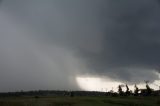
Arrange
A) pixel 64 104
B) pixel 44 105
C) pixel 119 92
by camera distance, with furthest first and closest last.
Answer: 1. pixel 119 92
2. pixel 64 104
3. pixel 44 105

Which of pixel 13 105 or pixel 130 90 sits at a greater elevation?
pixel 130 90

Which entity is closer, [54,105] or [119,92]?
[54,105]

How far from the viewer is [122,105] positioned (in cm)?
8381

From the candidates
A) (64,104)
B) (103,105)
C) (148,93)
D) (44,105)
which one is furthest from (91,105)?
(148,93)

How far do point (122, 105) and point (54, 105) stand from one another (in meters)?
22.2

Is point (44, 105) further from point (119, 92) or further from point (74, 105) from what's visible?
point (119, 92)

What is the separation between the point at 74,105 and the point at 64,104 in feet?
16.1

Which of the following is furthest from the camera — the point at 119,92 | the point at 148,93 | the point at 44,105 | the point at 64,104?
the point at 119,92

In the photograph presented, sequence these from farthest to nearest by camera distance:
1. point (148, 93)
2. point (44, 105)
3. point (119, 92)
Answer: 1. point (119, 92)
2. point (148, 93)
3. point (44, 105)

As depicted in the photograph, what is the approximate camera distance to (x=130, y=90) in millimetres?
161000

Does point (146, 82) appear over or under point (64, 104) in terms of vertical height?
Result: over

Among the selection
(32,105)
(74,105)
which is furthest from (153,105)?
(32,105)

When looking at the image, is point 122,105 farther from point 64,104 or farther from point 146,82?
point 146,82

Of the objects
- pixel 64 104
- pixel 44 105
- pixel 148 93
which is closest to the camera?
pixel 44 105
